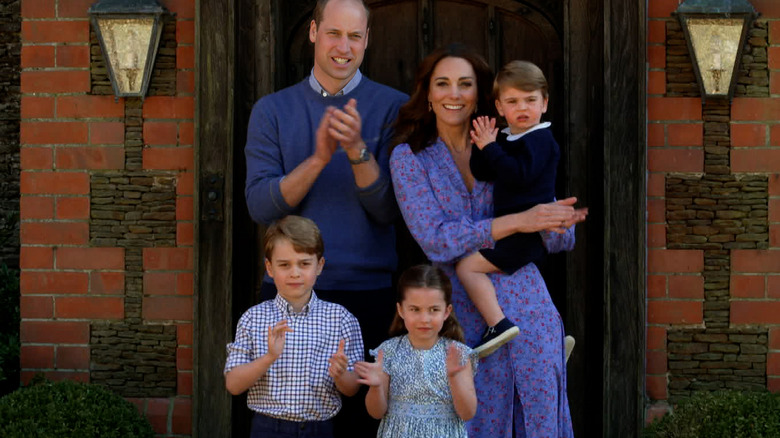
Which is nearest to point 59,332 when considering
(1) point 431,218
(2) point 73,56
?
(2) point 73,56

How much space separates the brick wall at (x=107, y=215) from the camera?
4.40 metres

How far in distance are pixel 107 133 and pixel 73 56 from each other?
0.37 metres

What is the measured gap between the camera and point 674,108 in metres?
4.26

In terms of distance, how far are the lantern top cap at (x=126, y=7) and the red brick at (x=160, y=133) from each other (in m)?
0.49

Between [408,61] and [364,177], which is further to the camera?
[408,61]

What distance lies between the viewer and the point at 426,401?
3.19m

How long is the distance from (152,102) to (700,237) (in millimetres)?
2441

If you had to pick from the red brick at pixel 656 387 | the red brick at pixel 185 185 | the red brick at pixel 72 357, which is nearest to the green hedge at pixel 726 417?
the red brick at pixel 656 387

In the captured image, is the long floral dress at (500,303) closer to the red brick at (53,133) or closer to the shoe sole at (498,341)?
the shoe sole at (498,341)

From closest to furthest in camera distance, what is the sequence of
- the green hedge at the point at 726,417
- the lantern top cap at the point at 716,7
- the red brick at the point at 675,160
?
the green hedge at the point at 726,417
the lantern top cap at the point at 716,7
the red brick at the point at 675,160

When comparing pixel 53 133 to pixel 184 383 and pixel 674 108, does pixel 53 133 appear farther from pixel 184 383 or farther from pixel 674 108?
pixel 674 108

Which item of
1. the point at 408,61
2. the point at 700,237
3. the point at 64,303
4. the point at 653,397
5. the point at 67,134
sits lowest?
the point at 653,397

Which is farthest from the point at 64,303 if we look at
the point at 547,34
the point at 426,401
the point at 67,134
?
the point at 547,34

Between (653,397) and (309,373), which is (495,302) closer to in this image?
(309,373)
